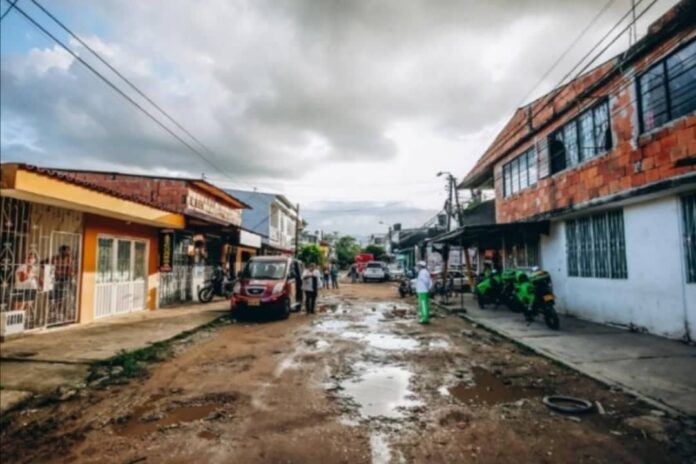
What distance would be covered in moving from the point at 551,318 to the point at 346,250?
61.7 metres

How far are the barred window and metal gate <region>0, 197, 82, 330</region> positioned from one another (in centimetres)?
1373

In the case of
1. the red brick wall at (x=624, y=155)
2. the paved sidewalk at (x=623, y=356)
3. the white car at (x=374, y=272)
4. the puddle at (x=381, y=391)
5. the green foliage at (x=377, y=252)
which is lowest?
the puddle at (x=381, y=391)

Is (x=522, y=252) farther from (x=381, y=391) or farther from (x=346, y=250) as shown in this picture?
(x=346, y=250)

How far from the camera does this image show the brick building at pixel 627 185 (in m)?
8.32

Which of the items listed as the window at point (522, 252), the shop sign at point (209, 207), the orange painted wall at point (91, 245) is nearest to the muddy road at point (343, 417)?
the orange painted wall at point (91, 245)

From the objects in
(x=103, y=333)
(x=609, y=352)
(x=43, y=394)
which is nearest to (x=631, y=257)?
(x=609, y=352)

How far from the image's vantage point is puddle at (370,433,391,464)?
3602 millimetres

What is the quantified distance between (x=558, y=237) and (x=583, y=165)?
2.53 m

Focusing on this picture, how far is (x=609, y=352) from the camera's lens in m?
7.62

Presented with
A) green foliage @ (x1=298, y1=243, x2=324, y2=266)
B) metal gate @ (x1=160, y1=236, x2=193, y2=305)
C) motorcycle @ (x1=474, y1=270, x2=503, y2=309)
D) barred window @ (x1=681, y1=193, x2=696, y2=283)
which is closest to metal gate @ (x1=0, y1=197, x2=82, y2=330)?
metal gate @ (x1=160, y1=236, x2=193, y2=305)

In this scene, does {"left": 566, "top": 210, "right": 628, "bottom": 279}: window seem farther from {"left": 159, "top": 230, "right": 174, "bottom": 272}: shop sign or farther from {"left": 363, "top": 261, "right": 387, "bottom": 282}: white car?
{"left": 363, "top": 261, "right": 387, "bottom": 282}: white car

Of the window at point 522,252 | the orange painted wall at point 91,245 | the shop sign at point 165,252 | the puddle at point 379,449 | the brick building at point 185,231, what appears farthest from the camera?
the brick building at point 185,231

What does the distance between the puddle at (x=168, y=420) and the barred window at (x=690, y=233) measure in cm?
900

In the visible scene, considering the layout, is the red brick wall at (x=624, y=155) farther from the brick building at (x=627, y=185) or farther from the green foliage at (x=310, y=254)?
the green foliage at (x=310, y=254)
